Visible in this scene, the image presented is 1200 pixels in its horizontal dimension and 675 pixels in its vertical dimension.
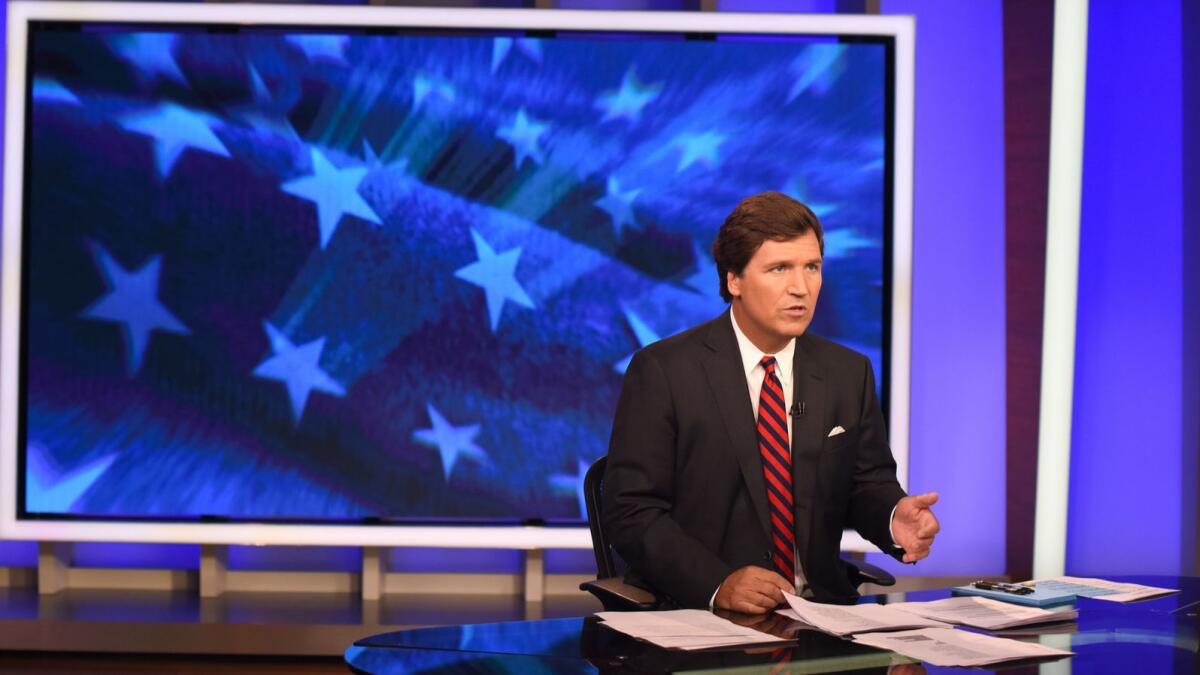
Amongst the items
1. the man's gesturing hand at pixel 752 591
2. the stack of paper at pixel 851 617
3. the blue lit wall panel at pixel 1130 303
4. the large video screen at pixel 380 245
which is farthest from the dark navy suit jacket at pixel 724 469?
the blue lit wall panel at pixel 1130 303

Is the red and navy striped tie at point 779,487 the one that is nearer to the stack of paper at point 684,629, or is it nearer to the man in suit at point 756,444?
the man in suit at point 756,444

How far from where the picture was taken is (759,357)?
238cm

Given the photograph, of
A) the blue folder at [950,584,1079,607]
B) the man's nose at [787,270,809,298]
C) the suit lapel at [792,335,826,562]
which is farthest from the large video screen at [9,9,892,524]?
the blue folder at [950,584,1079,607]

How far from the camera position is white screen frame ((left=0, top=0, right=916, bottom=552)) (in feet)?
12.7

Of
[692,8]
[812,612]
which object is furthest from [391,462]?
[812,612]

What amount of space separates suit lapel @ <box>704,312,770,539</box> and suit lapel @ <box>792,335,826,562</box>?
65 millimetres

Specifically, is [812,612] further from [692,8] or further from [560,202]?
[692,8]

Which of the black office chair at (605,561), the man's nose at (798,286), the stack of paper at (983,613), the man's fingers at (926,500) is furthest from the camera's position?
A: the black office chair at (605,561)

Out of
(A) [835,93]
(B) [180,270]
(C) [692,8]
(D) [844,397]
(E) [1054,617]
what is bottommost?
(E) [1054,617]

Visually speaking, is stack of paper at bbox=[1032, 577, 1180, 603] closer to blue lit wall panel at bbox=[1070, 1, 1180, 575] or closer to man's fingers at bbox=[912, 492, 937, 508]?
man's fingers at bbox=[912, 492, 937, 508]

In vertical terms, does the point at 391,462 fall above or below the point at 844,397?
below

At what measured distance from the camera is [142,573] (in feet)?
13.6

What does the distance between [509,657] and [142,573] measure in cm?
302

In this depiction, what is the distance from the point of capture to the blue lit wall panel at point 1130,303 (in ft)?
13.7
